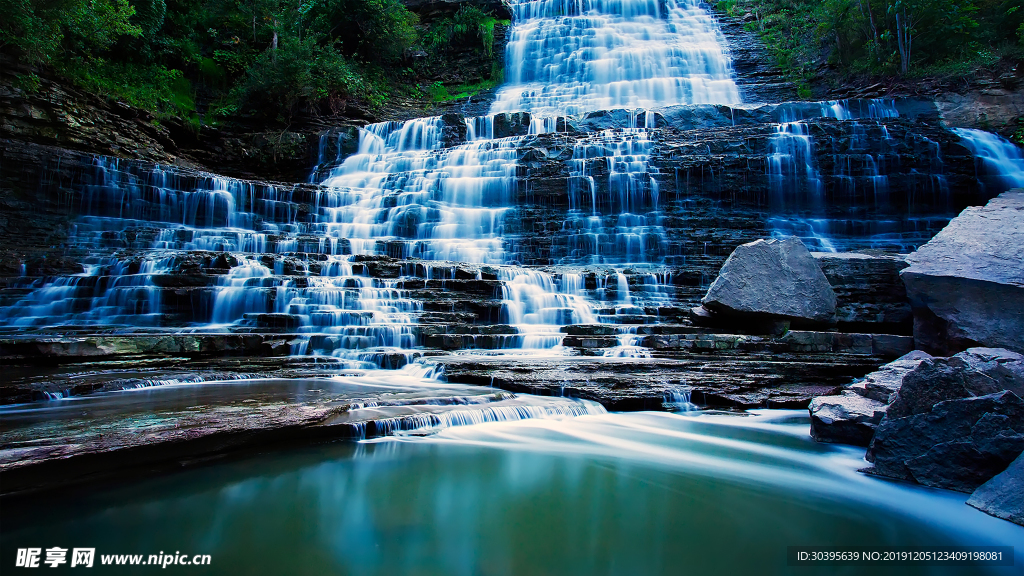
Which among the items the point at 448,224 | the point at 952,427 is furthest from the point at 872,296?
the point at 448,224

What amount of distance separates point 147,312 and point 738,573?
30.7 ft

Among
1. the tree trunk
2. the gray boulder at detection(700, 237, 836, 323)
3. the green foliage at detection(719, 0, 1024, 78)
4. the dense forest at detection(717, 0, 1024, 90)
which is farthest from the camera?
the tree trunk

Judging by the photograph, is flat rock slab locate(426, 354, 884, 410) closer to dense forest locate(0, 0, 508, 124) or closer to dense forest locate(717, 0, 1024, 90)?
dense forest locate(0, 0, 508, 124)

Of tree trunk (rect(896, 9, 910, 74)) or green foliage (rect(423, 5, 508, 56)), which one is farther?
green foliage (rect(423, 5, 508, 56))

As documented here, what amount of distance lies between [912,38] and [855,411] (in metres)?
19.3

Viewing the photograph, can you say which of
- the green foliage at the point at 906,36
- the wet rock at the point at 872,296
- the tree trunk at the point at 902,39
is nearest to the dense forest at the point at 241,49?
the green foliage at the point at 906,36

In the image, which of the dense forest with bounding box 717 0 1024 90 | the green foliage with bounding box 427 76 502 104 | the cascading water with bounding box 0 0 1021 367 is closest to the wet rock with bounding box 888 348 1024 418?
the cascading water with bounding box 0 0 1021 367

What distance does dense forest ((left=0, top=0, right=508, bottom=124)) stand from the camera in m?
13.3

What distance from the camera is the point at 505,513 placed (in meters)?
2.74

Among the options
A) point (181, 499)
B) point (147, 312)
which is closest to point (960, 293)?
point (181, 499)

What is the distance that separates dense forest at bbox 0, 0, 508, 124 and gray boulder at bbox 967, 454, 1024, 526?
1802 cm

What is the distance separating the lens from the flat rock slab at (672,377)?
5.08m

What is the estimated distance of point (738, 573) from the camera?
214 cm

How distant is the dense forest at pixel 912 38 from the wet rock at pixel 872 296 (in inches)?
506
